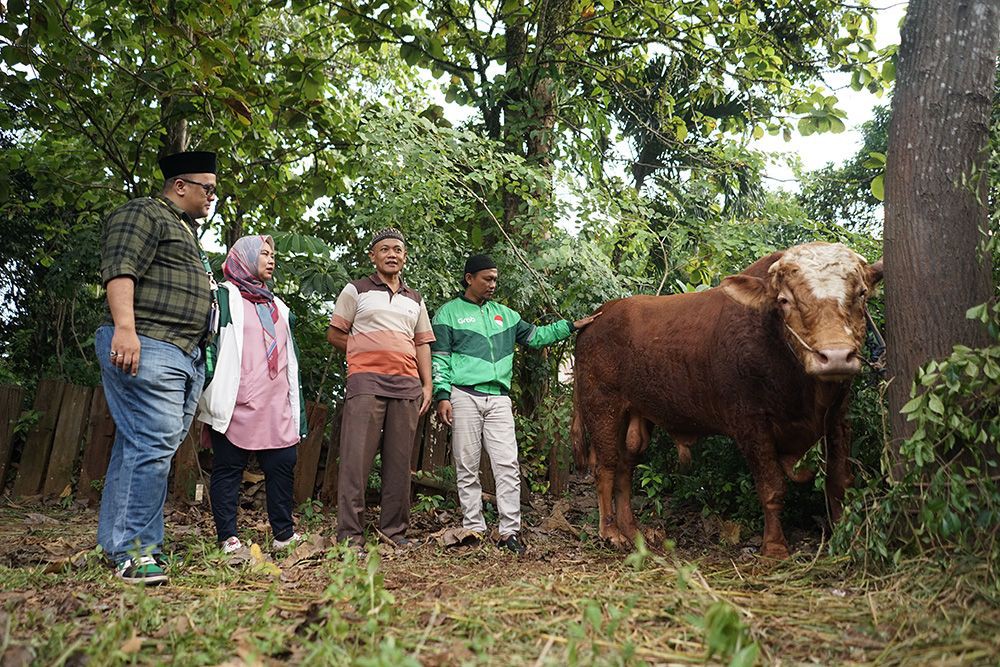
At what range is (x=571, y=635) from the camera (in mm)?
2594

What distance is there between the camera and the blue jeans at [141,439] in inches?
155

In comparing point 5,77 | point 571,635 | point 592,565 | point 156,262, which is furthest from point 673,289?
point 5,77

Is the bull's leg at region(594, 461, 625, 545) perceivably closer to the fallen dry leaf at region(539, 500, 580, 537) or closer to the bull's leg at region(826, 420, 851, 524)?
the fallen dry leaf at region(539, 500, 580, 537)

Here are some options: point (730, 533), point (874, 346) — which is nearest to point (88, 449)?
point (730, 533)

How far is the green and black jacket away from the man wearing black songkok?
5.29ft

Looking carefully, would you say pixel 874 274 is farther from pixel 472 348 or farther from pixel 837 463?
pixel 472 348

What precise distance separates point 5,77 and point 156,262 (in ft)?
11.0

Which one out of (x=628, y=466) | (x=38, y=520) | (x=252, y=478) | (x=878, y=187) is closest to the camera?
(x=878, y=187)

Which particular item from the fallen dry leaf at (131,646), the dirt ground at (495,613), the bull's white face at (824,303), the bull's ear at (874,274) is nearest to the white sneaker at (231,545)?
the dirt ground at (495,613)

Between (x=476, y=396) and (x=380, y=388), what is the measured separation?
0.63 m

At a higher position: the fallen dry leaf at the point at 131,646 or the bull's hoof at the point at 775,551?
the bull's hoof at the point at 775,551

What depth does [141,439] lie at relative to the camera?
3.96 m

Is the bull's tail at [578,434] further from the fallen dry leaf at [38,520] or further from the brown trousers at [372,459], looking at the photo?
the fallen dry leaf at [38,520]

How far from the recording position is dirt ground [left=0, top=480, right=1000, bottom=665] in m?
2.46
